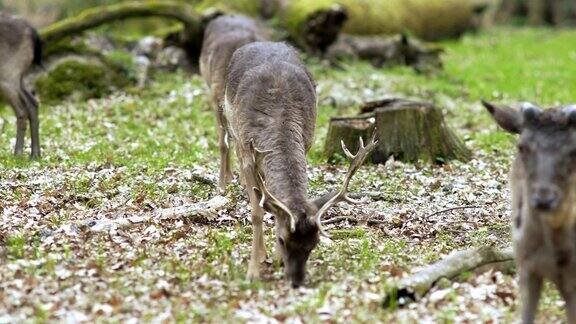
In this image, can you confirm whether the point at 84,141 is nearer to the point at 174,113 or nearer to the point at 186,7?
the point at 174,113

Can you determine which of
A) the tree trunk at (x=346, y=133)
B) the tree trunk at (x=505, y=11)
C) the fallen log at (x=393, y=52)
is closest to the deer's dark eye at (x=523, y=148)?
the tree trunk at (x=346, y=133)

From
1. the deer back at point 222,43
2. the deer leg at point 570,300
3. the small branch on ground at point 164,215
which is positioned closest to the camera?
the deer leg at point 570,300

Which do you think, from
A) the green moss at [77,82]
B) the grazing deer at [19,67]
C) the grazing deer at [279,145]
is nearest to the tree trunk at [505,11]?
the green moss at [77,82]

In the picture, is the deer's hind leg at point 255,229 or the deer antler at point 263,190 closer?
the deer antler at point 263,190

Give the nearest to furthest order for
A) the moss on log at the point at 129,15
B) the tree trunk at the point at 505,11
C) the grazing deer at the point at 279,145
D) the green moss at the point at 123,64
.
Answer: the grazing deer at the point at 279,145, the moss on log at the point at 129,15, the green moss at the point at 123,64, the tree trunk at the point at 505,11

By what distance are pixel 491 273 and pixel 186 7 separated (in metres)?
10.8

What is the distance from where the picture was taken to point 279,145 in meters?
8.17

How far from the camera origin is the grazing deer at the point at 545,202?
595cm

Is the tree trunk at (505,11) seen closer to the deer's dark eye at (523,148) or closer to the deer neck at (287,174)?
the deer neck at (287,174)

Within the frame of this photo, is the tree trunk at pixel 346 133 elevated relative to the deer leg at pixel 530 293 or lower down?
lower down

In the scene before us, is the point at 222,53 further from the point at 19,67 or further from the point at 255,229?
the point at 255,229

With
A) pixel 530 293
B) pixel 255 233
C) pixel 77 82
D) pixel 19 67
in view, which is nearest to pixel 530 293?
pixel 530 293

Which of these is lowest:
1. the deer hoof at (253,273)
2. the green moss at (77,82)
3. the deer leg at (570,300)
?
the green moss at (77,82)

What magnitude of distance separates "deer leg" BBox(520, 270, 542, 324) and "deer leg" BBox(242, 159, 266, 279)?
2.20 metres
